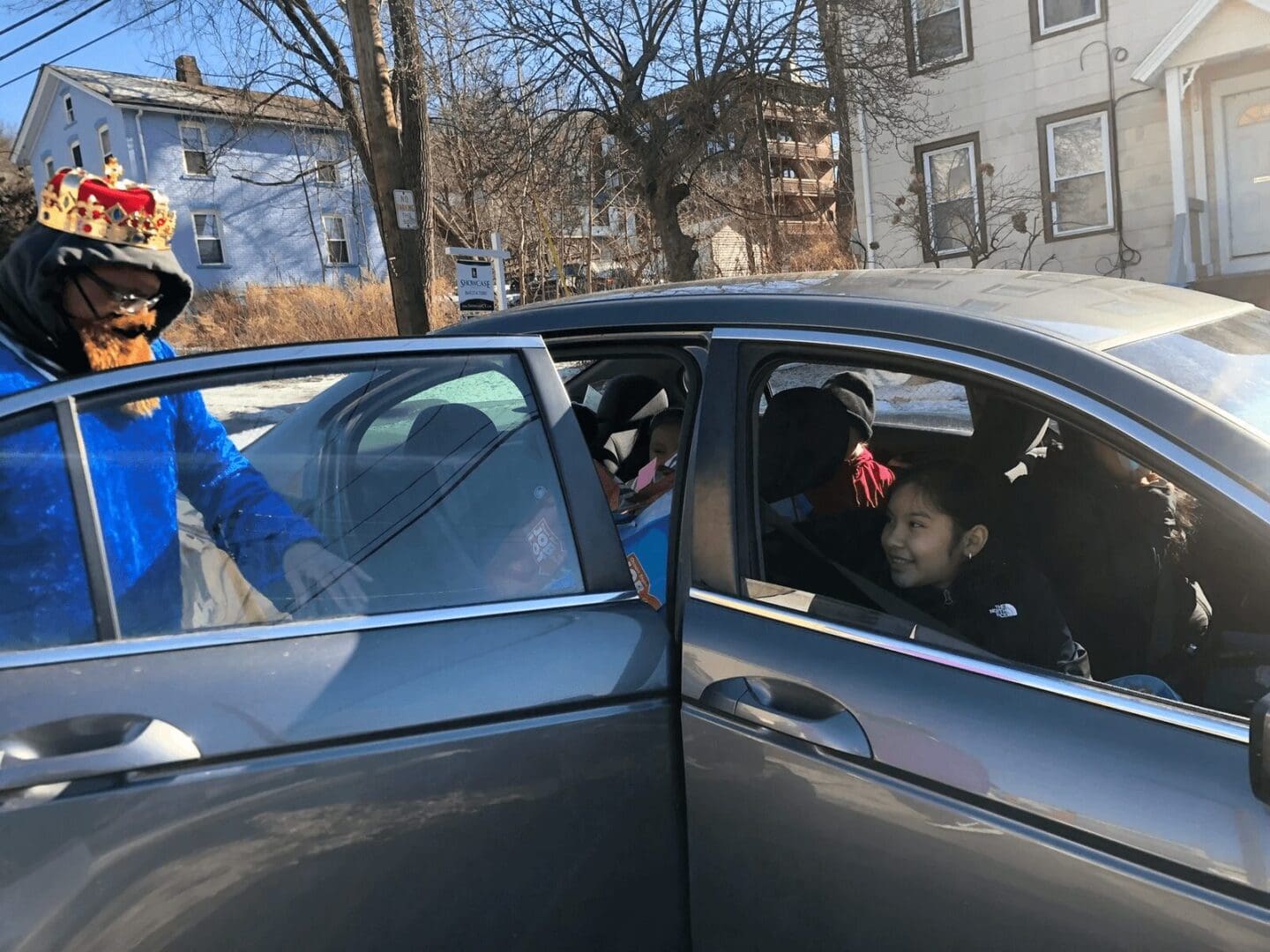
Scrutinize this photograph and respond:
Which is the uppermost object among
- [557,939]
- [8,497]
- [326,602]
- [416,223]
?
[416,223]

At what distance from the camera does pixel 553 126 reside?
43.3 ft

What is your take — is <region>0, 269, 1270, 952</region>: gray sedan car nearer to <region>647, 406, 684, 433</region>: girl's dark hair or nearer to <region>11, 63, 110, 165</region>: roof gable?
<region>647, 406, 684, 433</region>: girl's dark hair

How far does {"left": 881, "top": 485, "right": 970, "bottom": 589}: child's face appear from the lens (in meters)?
2.19

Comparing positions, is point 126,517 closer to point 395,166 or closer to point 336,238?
point 395,166

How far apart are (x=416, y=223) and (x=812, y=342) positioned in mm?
7909

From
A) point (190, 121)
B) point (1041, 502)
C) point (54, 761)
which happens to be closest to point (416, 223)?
point (1041, 502)

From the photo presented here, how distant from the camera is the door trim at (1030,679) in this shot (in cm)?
142

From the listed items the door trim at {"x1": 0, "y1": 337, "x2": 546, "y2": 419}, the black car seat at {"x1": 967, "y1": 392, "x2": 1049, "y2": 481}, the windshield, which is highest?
the door trim at {"x1": 0, "y1": 337, "x2": 546, "y2": 419}

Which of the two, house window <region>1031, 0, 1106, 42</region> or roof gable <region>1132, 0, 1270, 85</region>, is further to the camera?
house window <region>1031, 0, 1106, 42</region>

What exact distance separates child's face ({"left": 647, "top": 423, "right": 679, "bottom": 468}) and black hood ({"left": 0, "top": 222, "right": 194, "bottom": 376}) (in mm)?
1769

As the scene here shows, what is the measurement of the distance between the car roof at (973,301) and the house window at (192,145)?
30.9m

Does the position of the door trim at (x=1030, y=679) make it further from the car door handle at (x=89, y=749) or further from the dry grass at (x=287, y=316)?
the dry grass at (x=287, y=316)

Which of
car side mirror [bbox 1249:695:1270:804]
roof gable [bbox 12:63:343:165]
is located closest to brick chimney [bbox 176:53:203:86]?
roof gable [bbox 12:63:343:165]

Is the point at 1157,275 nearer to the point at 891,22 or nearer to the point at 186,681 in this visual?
the point at 891,22
